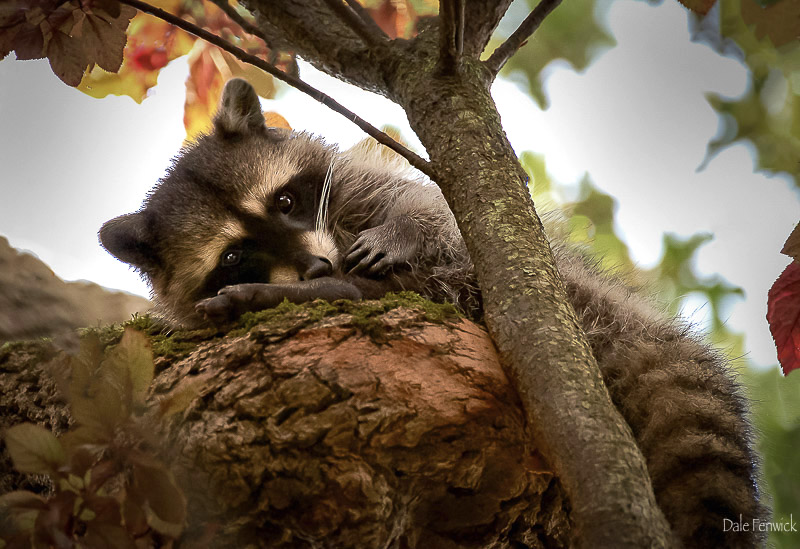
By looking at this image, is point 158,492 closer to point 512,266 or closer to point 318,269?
point 512,266

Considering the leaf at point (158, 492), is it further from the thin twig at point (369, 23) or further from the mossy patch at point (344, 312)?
the thin twig at point (369, 23)

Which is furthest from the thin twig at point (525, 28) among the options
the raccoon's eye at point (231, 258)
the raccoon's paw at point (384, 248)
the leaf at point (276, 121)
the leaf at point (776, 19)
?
the leaf at point (276, 121)

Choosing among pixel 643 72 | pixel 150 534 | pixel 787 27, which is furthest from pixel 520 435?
pixel 643 72

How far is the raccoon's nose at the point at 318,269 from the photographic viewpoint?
3.84 feet

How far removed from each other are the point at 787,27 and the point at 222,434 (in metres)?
0.93

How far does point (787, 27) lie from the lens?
0.94 m

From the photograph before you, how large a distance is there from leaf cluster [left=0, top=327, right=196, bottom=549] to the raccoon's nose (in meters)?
0.58

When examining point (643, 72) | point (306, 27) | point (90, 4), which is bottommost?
point (90, 4)

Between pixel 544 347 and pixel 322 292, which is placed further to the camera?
pixel 322 292

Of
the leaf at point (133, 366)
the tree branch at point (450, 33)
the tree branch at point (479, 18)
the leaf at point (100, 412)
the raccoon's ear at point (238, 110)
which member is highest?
the raccoon's ear at point (238, 110)

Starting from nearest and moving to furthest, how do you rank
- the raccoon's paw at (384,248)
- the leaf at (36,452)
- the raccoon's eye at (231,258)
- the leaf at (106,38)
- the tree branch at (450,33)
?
the leaf at (36,452) < the tree branch at (450,33) < the leaf at (106,38) < the raccoon's paw at (384,248) < the raccoon's eye at (231,258)

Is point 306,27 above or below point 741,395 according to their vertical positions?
above

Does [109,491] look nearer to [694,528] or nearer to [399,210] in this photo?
[694,528]

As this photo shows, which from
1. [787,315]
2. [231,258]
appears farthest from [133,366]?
[787,315]
